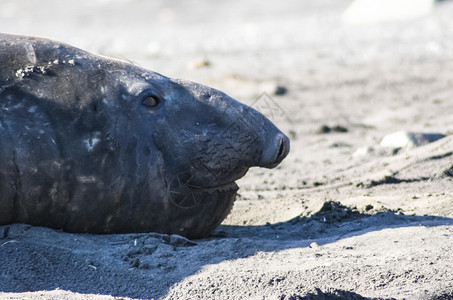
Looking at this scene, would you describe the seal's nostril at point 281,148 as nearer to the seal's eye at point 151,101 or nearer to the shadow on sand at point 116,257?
the shadow on sand at point 116,257

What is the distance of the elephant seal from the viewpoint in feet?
12.0

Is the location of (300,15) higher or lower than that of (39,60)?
higher

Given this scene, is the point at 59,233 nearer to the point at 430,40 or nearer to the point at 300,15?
the point at 430,40

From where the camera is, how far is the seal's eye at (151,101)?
12.9ft

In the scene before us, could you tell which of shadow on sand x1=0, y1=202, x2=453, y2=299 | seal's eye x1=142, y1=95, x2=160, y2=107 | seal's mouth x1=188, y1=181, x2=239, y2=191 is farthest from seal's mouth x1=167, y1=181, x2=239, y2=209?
seal's eye x1=142, y1=95, x2=160, y2=107

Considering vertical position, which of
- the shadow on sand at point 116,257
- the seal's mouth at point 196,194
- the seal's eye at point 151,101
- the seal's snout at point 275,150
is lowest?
the shadow on sand at point 116,257

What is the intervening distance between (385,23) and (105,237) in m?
9.81

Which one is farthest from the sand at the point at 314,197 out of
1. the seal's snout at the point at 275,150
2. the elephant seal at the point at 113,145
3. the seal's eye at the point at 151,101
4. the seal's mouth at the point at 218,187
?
the seal's eye at the point at 151,101

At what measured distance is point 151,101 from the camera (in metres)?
3.94

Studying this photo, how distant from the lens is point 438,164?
17.6 feet

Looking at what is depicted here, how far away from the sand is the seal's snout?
1.52 feet

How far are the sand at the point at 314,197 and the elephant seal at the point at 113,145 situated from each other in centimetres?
14

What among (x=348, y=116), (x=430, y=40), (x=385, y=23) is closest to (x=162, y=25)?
(x=385, y=23)

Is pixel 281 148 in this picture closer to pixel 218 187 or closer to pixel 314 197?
pixel 218 187
